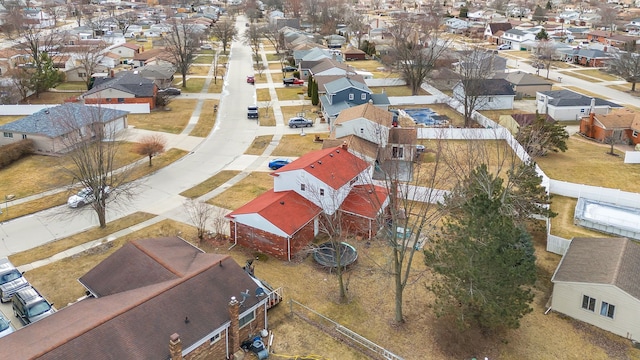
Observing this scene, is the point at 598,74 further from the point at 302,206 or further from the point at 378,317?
the point at 378,317

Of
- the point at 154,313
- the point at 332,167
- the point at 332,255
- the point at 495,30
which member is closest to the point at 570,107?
the point at 332,167

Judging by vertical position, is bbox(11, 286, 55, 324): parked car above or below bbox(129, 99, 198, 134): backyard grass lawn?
below

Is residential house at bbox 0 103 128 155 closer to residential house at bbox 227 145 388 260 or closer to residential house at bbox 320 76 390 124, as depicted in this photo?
residential house at bbox 227 145 388 260

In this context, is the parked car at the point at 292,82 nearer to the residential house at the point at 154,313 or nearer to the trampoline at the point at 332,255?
the trampoline at the point at 332,255

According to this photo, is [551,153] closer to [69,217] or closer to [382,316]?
[382,316]

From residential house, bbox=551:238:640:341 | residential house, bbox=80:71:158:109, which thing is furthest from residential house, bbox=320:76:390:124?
residential house, bbox=551:238:640:341

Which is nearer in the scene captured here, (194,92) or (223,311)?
(223,311)

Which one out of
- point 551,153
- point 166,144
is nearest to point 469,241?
point 551,153
